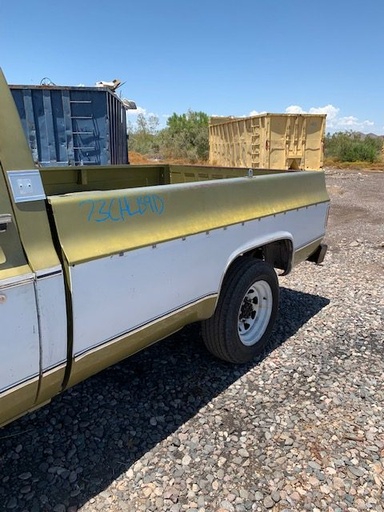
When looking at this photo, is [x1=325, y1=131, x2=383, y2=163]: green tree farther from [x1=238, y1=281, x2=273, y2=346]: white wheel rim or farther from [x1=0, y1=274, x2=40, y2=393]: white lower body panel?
[x1=0, y1=274, x2=40, y2=393]: white lower body panel

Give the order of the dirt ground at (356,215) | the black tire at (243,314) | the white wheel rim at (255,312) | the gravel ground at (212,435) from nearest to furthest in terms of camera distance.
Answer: the gravel ground at (212,435)
the black tire at (243,314)
the white wheel rim at (255,312)
the dirt ground at (356,215)

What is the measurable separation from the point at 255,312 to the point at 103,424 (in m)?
1.58

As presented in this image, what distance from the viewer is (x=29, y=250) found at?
1.75 meters

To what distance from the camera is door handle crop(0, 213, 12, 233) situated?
65.9 inches

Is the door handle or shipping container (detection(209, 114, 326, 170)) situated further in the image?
shipping container (detection(209, 114, 326, 170))

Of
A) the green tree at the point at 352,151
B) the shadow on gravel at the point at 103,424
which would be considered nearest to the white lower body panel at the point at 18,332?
the shadow on gravel at the point at 103,424

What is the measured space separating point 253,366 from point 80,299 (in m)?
1.98

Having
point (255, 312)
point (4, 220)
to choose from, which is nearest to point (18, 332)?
point (4, 220)

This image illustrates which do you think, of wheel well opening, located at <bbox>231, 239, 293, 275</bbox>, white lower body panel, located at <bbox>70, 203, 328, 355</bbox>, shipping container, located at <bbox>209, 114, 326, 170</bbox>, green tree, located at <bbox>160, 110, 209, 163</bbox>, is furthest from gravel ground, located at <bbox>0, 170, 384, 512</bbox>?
green tree, located at <bbox>160, 110, 209, 163</bbox>

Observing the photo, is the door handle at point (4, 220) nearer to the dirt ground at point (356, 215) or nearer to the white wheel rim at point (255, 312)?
the white wheel rim at point (255, 312)

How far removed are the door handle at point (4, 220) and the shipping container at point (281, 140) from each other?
48.6ft

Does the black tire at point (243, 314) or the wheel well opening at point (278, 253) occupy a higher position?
the wheel well opening at point (278, 253)

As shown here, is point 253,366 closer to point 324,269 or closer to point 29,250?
point 29,250

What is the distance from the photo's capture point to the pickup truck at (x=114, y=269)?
175 cm
